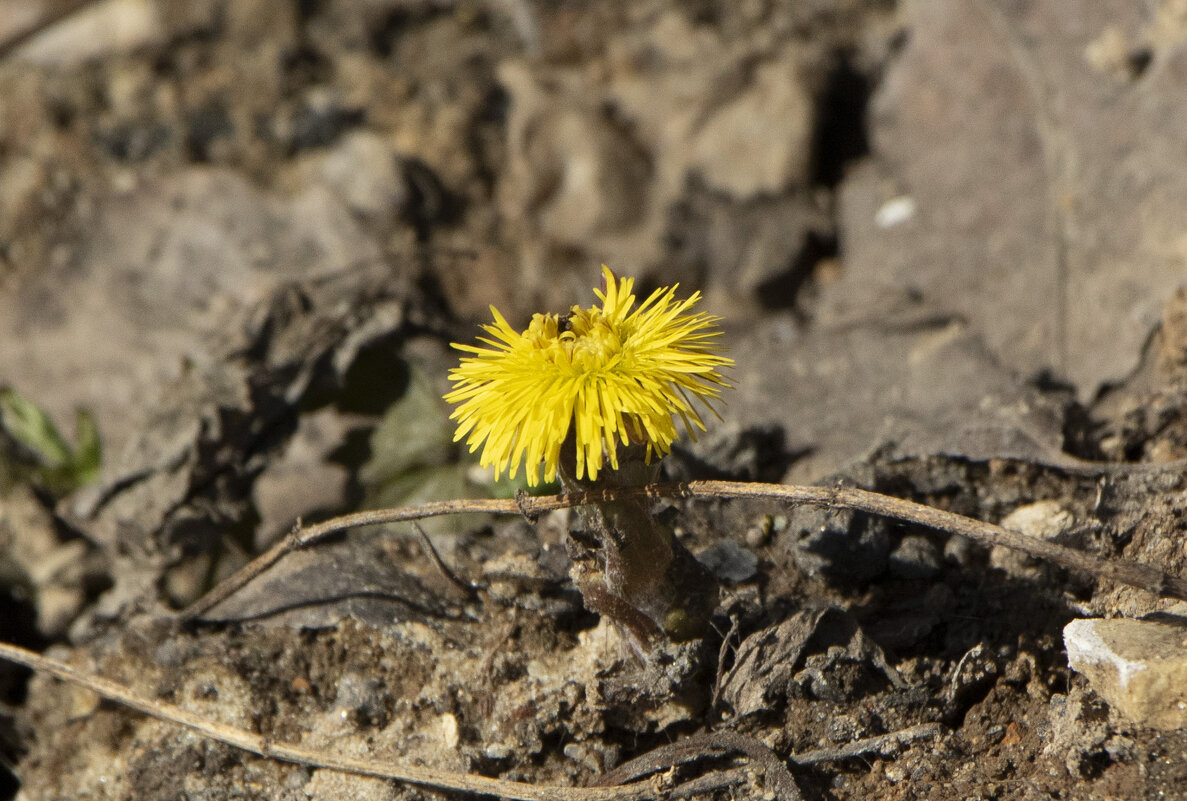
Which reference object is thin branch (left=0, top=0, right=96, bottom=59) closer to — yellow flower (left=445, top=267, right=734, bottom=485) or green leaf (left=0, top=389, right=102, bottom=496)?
green leaf (left=0, top=389, right=102, bottom=496)

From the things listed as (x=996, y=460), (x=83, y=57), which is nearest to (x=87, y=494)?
(x=83, y=57)

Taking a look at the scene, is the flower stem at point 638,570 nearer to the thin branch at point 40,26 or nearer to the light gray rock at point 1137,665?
the light gray rock at point 1137,665

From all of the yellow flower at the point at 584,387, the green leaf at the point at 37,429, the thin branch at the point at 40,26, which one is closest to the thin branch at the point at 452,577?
the yellow flower at the point at 584,387

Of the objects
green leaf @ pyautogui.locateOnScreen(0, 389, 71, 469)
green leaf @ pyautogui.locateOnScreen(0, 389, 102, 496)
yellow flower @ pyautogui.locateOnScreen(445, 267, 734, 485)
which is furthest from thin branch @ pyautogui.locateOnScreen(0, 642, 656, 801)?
green leaf @ pyautogui.locateOnScreen(0, 389, 71, 469)

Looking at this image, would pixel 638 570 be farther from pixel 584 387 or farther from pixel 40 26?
pixel 40 26

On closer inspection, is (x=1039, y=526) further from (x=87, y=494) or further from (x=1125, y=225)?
(x=87, y=494)

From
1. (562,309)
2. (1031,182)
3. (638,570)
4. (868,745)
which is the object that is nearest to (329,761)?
(638,570)
